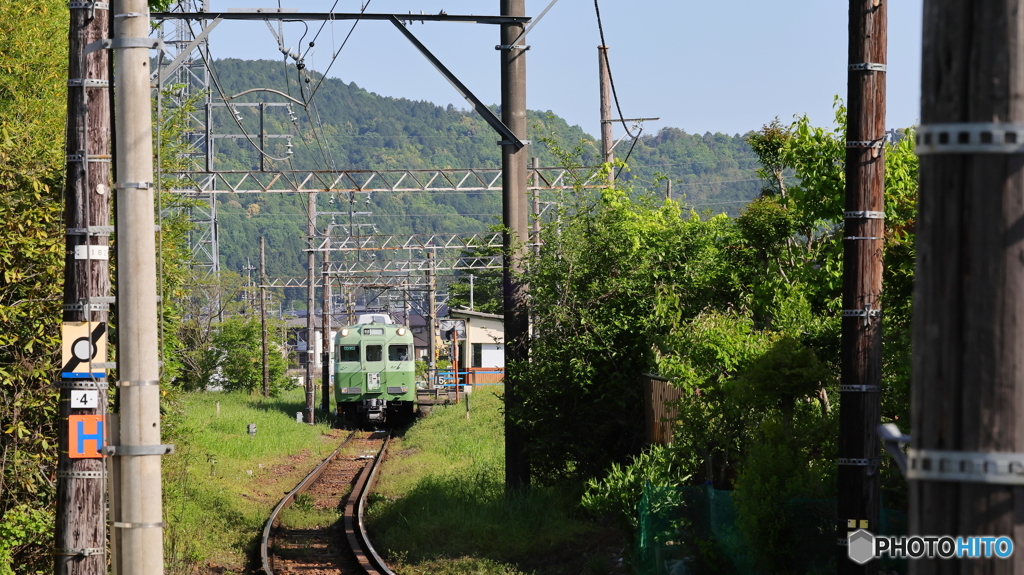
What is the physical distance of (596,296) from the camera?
46.0ft

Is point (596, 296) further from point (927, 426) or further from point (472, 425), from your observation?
point (472, 425)

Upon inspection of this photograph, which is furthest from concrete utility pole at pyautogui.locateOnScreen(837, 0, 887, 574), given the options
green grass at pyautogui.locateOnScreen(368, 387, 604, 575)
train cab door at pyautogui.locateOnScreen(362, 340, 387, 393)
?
train cab door at pyautogui.locateOnScreen(362, 340, 387, 393)

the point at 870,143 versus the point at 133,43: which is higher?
the point at 133,43

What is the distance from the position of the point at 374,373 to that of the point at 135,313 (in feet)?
92.5

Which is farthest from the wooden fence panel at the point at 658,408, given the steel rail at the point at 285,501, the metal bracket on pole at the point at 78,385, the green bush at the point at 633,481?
the metal bracket on pole at the point at 78,385

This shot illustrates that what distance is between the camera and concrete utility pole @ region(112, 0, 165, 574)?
6.09m

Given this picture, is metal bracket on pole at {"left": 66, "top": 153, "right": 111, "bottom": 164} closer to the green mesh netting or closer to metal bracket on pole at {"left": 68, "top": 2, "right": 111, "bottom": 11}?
metal bracket on pole at {"left": 68, "top": 2, "right": 111, "bottom": 11}

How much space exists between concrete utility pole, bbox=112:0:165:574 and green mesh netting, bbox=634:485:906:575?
5140 mm

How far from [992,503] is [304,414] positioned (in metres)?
35.0

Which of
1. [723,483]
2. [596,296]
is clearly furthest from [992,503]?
[596,296]

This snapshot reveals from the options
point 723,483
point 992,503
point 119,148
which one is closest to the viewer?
point 992,503

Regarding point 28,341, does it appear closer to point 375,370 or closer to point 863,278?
point 863,278

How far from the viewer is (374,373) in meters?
34.1

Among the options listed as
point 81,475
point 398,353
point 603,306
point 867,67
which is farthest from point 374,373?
point 867,67
